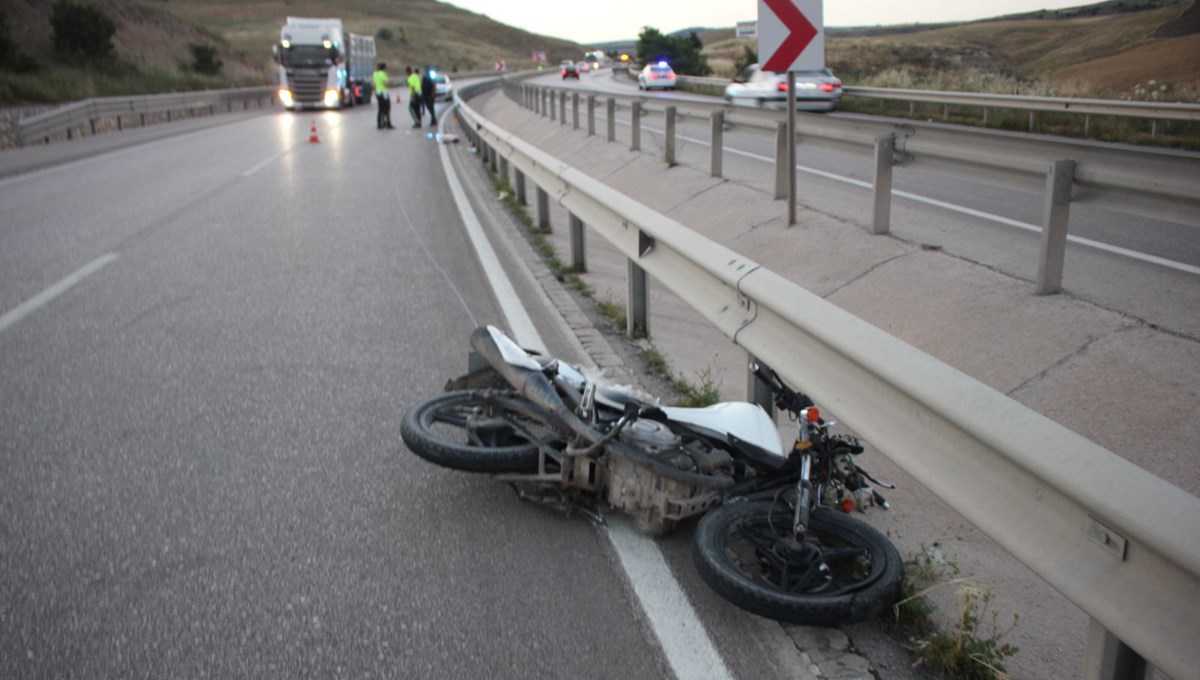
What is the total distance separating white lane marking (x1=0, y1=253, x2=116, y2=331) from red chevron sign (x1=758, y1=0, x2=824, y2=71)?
5791mm

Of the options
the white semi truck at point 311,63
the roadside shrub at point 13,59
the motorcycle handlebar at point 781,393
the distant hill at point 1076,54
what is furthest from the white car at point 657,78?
the motorcycle handlebar at point 781,393

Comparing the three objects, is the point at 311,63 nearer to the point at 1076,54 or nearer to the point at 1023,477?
the point at 1076,54

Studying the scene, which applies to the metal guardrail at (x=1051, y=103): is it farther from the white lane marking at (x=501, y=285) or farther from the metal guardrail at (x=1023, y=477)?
the metal guardrail at (x=1023, y=477)

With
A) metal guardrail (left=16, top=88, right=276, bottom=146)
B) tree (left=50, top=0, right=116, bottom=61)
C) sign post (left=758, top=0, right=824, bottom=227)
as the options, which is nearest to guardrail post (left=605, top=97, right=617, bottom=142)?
sign post (left=758, top=0, right=824, bottom=227)

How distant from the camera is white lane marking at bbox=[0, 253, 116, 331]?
7.77m

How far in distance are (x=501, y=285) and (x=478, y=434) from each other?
4421 millimetres

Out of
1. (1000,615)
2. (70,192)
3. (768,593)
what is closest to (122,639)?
(768,593)

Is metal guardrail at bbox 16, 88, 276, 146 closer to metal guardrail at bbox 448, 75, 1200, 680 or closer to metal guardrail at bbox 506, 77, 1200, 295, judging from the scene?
metal guardrail at bbox 506, 77, 1200, 295

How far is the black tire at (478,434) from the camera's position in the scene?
14.4 ft

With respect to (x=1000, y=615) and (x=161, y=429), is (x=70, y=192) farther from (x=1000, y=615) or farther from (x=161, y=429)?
(x=1000, y=615)

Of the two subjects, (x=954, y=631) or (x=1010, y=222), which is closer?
(x=954, y=631)

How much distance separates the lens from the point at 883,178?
8.20m

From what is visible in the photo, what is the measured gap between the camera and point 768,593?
340cm

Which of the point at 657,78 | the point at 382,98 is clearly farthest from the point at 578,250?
the point at 657,78
